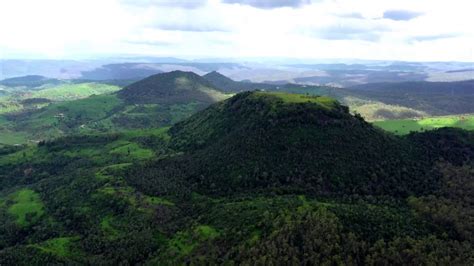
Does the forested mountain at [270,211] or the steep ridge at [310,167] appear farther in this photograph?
the steep ridge at [310,167]

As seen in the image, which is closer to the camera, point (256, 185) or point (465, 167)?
point (256, 185)

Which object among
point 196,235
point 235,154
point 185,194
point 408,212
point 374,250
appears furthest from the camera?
point 235,154

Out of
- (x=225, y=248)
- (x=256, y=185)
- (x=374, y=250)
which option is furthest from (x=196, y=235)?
(x=374, y=250)

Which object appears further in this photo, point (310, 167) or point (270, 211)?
point (310, 167)

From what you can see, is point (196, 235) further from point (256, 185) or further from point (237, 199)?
point (256, 185)

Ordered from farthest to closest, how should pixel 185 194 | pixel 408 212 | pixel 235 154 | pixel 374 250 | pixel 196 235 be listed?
pixel 235 154 < pixel 185 194 < pixel 408 212 < pixel 196 235 < pixel 374 250

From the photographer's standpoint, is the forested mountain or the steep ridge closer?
the forested mountain

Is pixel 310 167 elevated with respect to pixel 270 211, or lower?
elevated

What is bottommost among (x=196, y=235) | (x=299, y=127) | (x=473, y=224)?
(x=196, y=235)
